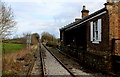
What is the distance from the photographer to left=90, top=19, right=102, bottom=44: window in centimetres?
1130

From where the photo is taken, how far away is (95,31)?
40.2 feet

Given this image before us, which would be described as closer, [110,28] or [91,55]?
[110,28]

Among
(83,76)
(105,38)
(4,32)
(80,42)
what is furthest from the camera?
(80,42)

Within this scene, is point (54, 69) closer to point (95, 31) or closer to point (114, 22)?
point (95, 31)

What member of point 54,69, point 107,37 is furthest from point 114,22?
point 54,69

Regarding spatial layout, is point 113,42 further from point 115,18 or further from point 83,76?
point 83,76

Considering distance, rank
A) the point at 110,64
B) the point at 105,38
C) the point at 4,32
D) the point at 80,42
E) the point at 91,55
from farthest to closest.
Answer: the point at 80,42
the point at 4,32
the point at 91,55
the point at 105,38
the point at 110,64

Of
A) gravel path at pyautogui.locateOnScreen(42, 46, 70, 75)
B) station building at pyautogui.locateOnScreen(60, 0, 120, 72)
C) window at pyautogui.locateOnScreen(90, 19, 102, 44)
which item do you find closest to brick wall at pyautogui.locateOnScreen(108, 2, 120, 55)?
station building at pyautogui.locateOnScreen(60, 0, 120, 72)

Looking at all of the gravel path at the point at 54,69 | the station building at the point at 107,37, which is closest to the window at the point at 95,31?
the station building at the point at 107,37

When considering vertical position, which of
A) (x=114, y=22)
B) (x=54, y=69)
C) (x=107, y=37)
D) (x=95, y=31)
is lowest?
(x=54, y=69)

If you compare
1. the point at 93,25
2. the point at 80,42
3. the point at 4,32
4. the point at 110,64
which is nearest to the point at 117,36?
the point at 110,64

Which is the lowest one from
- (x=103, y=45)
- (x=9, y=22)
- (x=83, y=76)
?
(x=83, y=76)

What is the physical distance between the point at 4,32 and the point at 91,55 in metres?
8.63

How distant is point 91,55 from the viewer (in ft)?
40.4
